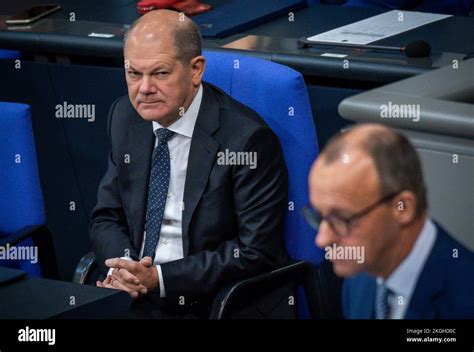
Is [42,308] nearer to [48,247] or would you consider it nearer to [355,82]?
[48,247]

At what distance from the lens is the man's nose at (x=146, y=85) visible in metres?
2.17

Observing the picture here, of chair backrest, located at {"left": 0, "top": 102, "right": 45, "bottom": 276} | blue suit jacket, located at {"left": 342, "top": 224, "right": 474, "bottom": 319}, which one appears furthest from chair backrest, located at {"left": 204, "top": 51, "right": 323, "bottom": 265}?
blue suit jacket, located at {"left": 342, "top": 224, "right": 474, "bottom": 319}

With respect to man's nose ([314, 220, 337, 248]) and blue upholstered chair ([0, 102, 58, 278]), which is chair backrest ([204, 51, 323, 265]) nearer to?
blue upholstered chair ([0, 102, 58, 278])

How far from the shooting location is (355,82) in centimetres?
277

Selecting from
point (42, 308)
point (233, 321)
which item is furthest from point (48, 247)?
point (233, 321)

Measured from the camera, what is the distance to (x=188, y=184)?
222 cm

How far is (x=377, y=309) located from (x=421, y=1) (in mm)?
2301

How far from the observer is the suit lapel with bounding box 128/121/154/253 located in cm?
227

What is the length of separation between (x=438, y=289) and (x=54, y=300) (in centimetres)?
62
